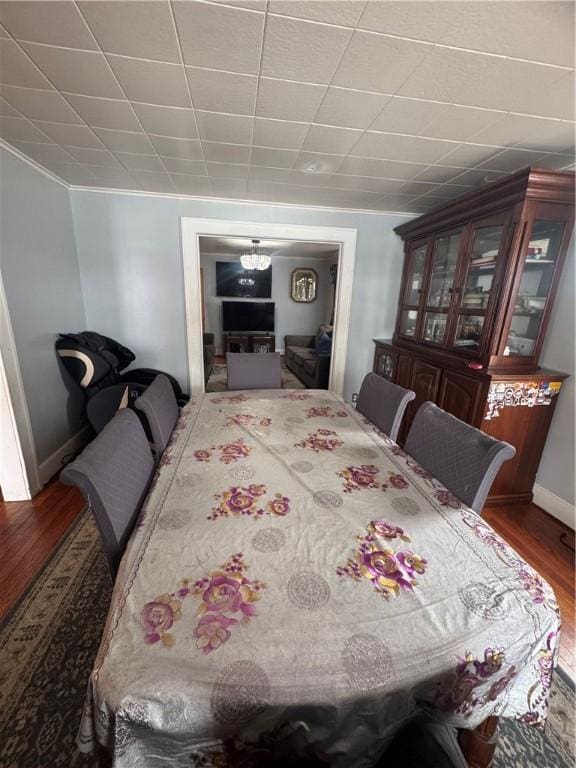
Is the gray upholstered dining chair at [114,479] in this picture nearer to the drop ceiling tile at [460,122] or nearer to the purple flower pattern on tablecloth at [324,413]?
the purple flower pattern on tablecloth at [324,413]

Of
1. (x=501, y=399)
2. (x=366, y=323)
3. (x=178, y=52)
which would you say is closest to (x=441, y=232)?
(x=366, y=323)

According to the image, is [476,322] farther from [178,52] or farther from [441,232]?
[178,52]

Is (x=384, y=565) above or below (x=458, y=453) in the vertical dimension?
below

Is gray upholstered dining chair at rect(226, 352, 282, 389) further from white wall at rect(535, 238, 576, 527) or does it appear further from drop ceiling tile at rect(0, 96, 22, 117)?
white wall at rect(535, 238, 576, 527)

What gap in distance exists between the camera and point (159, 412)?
5.25 ft

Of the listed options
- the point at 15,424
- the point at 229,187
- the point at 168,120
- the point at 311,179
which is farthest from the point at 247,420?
the point at 229,187

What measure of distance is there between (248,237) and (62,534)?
2.74 meters

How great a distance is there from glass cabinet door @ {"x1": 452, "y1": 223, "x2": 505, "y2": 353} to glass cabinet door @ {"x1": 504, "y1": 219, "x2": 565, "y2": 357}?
0.58 feet

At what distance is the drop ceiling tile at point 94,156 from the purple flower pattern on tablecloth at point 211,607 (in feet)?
8.31

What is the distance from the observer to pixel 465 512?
105 cm

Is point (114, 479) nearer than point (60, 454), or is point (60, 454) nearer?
point (114, 479)

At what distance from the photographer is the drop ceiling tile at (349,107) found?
1.38m

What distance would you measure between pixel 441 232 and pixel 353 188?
0.81 metres

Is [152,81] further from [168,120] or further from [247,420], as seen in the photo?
[247,420]
